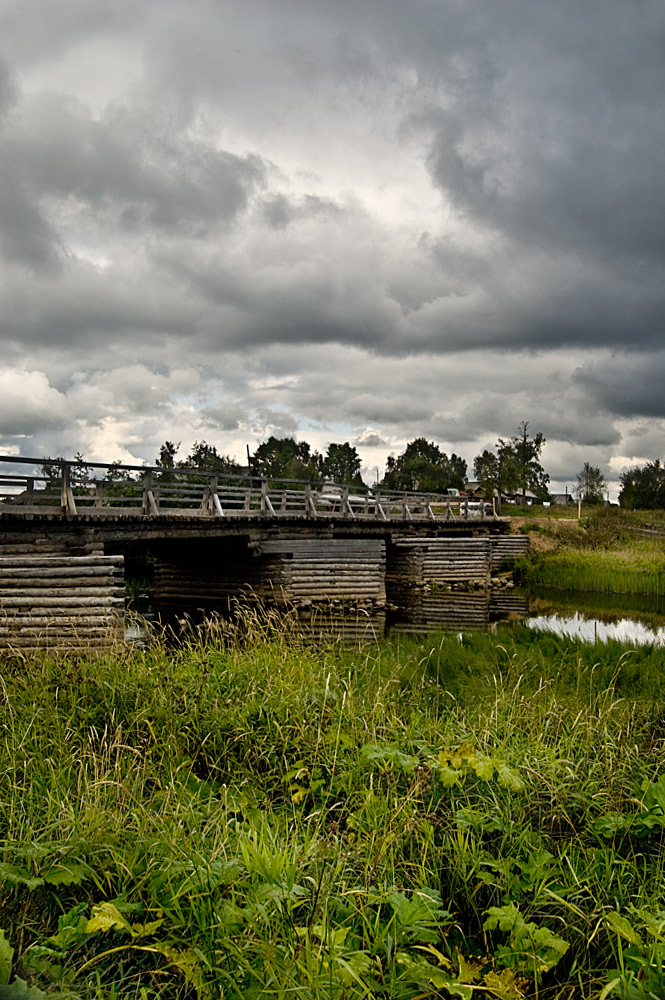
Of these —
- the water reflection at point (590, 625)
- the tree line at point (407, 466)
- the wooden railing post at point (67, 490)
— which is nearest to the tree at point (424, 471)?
the tree line at point (407, 466)

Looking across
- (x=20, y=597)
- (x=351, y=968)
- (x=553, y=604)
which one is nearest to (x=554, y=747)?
(x=351, y=968)

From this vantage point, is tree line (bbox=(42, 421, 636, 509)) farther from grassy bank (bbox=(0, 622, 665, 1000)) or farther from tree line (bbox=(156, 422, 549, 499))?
grassy bank (bbox=(0, 622, 665, 1000))

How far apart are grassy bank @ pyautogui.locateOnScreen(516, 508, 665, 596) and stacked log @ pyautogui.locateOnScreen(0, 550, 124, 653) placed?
2520cm

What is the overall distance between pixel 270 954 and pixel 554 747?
10.7 feet

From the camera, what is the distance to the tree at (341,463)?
9906 cm

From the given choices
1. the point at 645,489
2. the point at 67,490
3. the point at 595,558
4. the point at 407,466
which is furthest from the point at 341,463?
the point at 67,490

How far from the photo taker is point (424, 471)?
10812 cm

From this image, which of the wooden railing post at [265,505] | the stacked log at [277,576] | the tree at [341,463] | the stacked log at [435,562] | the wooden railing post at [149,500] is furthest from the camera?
the tree at [341,463]

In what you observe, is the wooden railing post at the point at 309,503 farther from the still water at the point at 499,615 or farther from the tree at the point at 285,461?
the tree at the point at 285,461

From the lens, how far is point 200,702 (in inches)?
238

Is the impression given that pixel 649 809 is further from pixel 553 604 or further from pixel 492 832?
pixel 553 604

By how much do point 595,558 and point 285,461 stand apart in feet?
186

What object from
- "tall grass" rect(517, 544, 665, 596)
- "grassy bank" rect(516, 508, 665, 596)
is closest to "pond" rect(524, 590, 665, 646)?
"tall grass" rect(517, 544, 665, 596)

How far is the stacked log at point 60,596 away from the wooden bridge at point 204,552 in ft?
0.07
